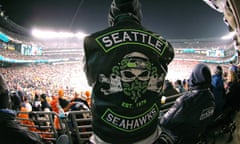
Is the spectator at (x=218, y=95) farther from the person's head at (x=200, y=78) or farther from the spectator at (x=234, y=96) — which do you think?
the person's head at (x=200, y=78)

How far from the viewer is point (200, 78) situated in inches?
50.4

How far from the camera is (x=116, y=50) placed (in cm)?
64

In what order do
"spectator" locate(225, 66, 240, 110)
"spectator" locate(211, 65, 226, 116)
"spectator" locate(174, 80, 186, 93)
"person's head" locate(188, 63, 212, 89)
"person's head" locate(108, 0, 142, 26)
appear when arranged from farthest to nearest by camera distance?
1. "spectator" locate(174, 80, 186, 93)
2. "spectator" locate(225, 66, 240, 110)
3. "spectator" locate(211, 65, 226, 116)
4. "person's head" locate(188, 63, 212, 89)
5. "person's head" locate(108, 0, 142, 26)

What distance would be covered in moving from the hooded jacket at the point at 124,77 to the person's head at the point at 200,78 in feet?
2.07

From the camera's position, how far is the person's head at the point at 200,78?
1.26 meters

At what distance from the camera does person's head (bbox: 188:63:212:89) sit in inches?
Answer: 49.6

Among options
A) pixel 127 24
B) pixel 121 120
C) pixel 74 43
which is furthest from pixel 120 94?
pixel 74 43

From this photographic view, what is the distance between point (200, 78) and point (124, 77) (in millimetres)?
768

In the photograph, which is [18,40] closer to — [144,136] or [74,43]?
[74,43]

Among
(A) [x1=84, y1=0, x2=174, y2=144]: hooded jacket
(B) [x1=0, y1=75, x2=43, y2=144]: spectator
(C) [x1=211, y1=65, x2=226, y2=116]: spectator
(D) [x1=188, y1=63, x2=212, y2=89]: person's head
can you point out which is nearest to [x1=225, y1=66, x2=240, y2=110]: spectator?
(C) [x1=211, y1=65, x2=226, y2=116]: spectator

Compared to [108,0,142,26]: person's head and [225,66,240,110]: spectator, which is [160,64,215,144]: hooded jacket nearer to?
[108,0,142,26]: person's head

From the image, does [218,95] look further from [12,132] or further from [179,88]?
[12,132]

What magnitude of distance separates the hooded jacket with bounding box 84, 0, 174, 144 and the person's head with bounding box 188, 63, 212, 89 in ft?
2.07

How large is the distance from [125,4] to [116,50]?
17 centimetres
